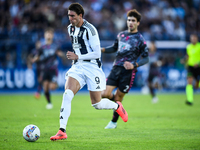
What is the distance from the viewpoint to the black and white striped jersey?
575 cm

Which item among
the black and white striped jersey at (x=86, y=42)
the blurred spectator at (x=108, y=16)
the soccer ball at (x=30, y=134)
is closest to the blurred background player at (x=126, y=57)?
the black and white striped jersey at (x=86, y=42)

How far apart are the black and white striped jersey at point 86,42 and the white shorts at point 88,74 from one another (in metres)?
0.12

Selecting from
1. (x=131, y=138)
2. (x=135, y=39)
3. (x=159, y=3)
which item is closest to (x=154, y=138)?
(x=131, y=138)

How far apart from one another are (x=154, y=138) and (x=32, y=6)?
1642cm

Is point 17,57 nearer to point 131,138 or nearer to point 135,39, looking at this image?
point 135,39

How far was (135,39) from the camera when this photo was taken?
7090 mm

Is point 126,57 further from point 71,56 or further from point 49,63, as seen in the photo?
point 49,63

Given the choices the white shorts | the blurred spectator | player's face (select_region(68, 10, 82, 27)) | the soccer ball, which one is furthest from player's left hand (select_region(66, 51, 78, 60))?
the blurred spectator

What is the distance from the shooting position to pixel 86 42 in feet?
19.1

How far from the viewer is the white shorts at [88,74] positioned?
229 inches

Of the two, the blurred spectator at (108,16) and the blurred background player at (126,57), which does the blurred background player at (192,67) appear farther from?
the blurred spectator at (108,16)

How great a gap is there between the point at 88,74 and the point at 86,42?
0.59 metres

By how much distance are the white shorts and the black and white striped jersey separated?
116 mm

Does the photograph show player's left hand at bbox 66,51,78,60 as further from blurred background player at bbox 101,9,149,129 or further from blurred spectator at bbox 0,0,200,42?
blurred spectator at bbox 0,0,200,42
